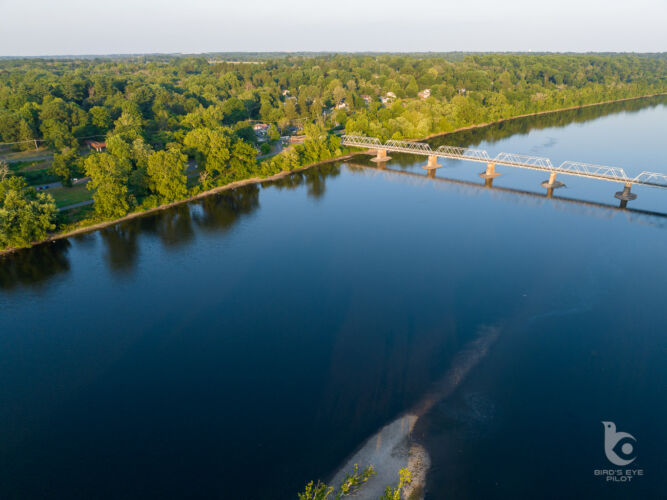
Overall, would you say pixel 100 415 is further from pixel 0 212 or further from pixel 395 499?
pixel 0 212

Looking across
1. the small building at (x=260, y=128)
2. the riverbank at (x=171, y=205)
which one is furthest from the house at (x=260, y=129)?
the riverbank at (x=171, y=205)

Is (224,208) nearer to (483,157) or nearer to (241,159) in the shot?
(241,159)

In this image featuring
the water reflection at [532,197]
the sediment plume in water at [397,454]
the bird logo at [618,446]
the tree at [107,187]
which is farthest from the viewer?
the water reflection at [532,197]

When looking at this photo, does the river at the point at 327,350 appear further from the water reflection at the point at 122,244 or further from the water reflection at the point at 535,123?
the water reflection at the point at 535,123

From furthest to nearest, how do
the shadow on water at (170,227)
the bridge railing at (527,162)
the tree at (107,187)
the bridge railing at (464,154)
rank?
the bridge railing at (464,154), the bridge railing at (527,162), the tree at (107,187), the shadow on water at (170,227)

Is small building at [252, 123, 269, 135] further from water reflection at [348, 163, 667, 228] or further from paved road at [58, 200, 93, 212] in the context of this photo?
paved road at [58, 200, 93, 212]

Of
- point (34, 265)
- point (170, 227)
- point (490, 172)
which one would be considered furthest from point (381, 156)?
point (34, 265)

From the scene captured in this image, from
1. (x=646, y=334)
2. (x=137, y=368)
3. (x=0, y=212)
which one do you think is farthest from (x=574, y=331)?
(x=0, y=212)

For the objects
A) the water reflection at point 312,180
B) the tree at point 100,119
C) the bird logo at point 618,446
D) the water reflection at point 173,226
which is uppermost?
the tree at point 100,119
